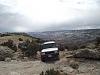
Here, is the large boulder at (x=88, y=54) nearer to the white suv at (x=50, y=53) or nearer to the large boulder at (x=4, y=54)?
the white suv at (x=50, y=53)

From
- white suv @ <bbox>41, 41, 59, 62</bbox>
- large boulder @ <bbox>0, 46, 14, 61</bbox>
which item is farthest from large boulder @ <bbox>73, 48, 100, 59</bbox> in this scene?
large boulder @ <bbox>0, 46, 14, 61</bbox>

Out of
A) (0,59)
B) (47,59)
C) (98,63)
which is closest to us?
(98,63)

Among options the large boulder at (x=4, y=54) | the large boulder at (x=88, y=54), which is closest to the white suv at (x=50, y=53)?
the large boulder at (x=88, y=54)

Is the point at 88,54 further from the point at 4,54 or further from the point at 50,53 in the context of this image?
the point at 4,54

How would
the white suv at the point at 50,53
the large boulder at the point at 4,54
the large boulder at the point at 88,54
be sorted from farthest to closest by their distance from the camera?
the large boulder at the point at 4,54 < the white suv at the point at 50,53 < the large boulder at the point at 88,54

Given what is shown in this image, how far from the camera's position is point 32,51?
3397cm

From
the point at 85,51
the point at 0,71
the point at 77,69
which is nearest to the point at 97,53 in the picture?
the point at 85,51

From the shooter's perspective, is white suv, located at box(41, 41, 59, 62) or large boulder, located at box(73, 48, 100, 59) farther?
white suv, located at box(41, 41, 59, 62)

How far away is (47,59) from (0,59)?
21.3 ft

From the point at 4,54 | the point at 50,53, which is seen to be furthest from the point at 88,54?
the point at 4,54

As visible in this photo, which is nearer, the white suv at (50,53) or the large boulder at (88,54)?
the large boulder at (88,54)

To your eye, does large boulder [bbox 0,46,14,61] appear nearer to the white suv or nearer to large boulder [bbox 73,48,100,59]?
the white suv

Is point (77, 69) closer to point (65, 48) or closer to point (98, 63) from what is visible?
point (98, 63)

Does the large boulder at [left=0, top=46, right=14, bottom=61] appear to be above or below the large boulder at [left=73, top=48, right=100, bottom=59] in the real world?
below
